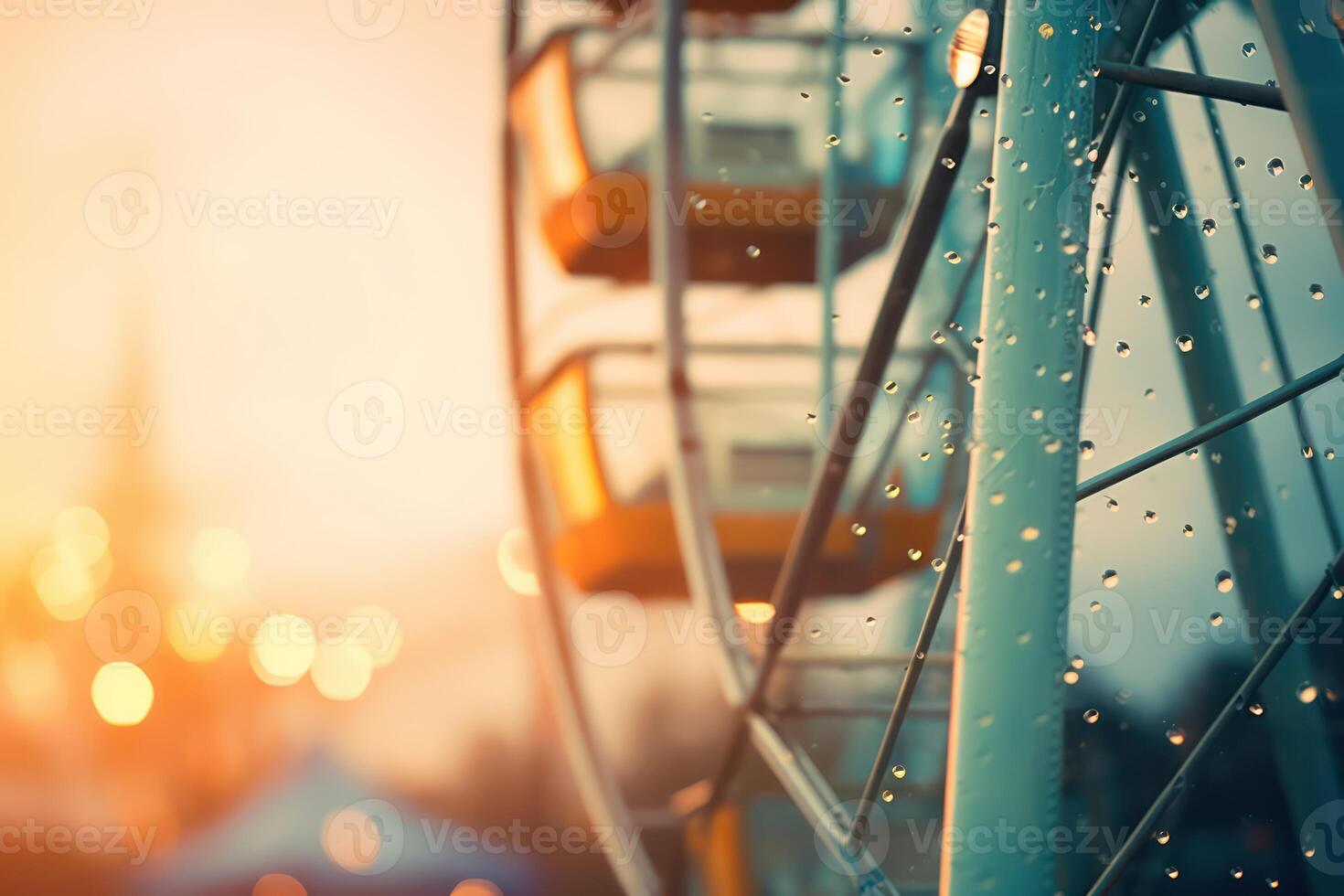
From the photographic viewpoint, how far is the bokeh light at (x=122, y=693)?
16484 mm

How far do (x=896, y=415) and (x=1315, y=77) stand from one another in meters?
1.22

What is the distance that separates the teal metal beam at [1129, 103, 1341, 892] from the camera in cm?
148

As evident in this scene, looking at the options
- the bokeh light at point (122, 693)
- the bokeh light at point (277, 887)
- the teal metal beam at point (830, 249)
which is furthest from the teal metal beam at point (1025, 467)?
the bokeh light at point (277, 887)

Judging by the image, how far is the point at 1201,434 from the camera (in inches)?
47.2

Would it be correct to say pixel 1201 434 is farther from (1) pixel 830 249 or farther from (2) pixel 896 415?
(1) pixel 830 249

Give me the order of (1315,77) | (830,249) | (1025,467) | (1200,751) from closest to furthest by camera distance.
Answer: (1315,77) < (1025,467) < (1200,751) < (830,249)

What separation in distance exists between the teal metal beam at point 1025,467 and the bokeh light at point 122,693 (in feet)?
56.5

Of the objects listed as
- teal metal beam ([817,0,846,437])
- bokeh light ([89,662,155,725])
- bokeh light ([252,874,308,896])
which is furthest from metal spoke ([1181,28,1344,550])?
bokeh light ([252,874,308,896])

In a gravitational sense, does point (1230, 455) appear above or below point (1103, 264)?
below

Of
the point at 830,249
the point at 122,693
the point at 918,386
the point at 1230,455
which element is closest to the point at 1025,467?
the point at 1230,455

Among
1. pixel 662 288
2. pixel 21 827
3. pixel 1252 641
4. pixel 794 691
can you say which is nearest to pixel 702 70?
pixel 662 288

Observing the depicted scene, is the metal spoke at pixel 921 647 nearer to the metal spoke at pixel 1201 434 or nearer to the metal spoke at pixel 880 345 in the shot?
the metal spoke at pixel 1201 434

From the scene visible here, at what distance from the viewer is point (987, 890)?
1.03 m

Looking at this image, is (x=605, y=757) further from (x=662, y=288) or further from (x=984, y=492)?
(x=984, y=492)
